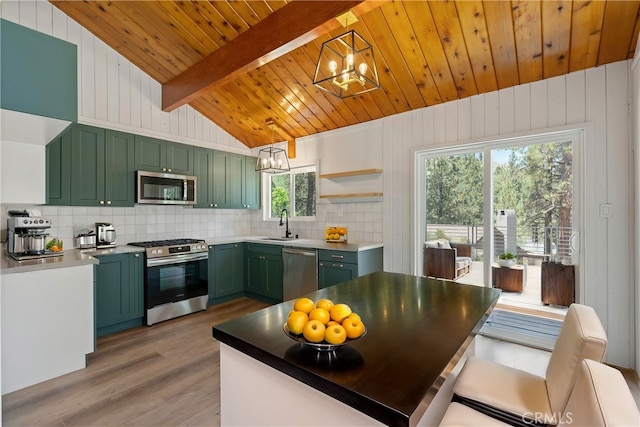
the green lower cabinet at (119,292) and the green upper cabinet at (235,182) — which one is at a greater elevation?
the green upper cabinet at (235,182)

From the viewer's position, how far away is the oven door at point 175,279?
340 centimetres

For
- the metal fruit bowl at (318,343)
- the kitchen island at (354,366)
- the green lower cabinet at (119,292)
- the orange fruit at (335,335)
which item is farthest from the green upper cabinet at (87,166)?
the orange fruit at (335,335)

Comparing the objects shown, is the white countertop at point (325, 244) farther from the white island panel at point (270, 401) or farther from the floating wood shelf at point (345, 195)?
the white island panel at point (270, 401)

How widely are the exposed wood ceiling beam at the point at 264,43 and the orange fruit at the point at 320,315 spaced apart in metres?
2.09

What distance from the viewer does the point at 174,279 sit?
3604 mm

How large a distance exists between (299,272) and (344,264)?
0.67 m

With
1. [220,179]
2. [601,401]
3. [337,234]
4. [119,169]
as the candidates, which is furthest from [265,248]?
[601,401]

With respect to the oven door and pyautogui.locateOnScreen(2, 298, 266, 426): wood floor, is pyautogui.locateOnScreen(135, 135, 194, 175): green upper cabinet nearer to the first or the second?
the oven door

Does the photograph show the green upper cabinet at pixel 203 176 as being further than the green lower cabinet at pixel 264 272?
Yes

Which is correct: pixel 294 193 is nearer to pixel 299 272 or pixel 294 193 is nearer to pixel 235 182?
pixel 235 182

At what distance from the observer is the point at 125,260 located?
3238 mm

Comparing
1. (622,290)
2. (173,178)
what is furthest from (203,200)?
(622,290)

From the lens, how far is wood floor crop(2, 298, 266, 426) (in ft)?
6.26

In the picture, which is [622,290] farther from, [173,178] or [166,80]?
[166,80]
